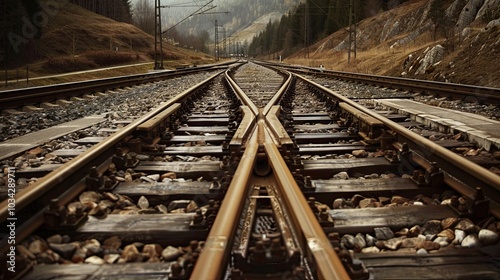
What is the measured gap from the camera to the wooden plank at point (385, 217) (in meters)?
2.45

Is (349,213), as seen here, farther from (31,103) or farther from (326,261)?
(31,103)

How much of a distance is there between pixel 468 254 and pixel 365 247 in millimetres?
512

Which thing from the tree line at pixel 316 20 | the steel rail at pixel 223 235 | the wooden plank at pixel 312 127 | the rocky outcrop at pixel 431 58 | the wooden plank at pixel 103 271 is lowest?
the wooden plank at pixel 103 271

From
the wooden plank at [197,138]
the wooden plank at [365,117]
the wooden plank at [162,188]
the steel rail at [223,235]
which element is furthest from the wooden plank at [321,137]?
the steel rail at [223,235]

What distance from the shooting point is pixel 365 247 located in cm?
232

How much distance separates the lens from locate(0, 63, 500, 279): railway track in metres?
1.83

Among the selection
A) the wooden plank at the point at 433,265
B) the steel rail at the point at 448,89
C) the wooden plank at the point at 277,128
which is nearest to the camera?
the wooden plank at the point at 433,265

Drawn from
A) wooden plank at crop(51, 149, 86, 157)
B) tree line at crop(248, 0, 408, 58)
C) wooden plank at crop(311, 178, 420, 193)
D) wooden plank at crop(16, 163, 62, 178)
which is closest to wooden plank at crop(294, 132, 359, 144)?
wooden plank at crop(311, 178, 420, 193)

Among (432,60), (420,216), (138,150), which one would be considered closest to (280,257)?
(420,216)

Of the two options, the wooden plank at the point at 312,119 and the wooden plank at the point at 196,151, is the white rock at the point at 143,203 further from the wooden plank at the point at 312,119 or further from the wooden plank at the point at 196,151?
the wooden plank at the point at 312,119

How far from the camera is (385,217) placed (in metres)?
2.56

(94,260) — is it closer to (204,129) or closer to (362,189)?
(362,189)

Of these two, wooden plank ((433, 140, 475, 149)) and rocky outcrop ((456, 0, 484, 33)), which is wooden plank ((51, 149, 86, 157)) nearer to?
wooden plank ((433, 140, 475, 149))

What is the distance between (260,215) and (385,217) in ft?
2.68
